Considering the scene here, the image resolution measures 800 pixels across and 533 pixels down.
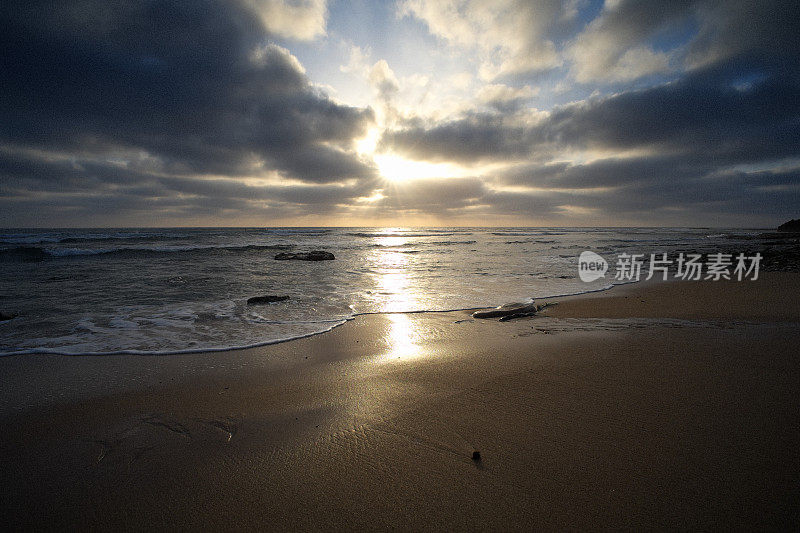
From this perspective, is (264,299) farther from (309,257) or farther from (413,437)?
(309,257)

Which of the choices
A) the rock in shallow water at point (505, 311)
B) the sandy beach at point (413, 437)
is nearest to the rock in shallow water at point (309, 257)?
the rock in shallow water at point (505, 311)

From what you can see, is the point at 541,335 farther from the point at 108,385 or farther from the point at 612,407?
the point at 108,385

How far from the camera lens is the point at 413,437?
2.36 meters

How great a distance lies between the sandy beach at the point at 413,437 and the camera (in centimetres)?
176

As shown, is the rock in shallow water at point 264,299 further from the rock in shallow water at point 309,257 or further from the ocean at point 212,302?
the rock in shallow water at point 309,257

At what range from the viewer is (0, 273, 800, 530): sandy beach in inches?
69.1

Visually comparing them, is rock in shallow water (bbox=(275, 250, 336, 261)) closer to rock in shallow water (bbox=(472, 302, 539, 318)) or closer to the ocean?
the ocean

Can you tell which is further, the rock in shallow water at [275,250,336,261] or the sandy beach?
the rock in shallow water at [275,250,336,261]

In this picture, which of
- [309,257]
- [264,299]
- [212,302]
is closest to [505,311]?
[264,299]

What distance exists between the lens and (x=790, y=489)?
178cm

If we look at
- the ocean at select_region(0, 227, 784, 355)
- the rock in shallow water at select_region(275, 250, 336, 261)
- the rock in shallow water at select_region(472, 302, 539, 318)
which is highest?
the rock in shallow water at select_region(275, 250, 336, 261)

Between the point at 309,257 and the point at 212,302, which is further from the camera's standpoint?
the point at 309,257

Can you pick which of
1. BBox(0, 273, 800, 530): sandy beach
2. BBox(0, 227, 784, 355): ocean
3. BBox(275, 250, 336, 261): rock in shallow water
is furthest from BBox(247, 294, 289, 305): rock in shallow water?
BBox(275, 250, 336, 261): rock in shallow water

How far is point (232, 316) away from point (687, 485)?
615 cm
